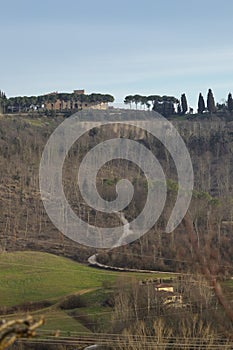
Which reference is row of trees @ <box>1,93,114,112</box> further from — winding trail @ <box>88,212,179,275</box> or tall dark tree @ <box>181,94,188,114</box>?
winding trail @ <box>88,212,179,275</box>

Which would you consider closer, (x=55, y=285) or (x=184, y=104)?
(x=55, y=285)

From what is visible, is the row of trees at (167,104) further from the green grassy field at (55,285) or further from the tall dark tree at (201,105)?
the green grassy field at (55,285)

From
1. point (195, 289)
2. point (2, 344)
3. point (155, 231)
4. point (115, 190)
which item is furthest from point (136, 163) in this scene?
point (2, 344)

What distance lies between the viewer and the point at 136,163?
3241 cm

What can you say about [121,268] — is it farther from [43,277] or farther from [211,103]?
[211,103]

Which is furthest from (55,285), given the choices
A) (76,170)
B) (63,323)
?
(76,170)

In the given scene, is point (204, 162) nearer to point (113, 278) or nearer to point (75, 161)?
point (75, 161)

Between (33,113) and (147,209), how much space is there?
24412 mm

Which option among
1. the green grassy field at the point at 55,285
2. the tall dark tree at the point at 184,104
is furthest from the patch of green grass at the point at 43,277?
the tall dark tree at the point at 184,104

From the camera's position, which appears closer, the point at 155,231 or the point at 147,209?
the point at 155,231

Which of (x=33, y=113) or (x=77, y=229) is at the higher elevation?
(x=33, y=113)

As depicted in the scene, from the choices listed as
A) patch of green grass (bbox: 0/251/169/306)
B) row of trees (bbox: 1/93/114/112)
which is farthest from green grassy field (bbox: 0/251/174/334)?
row of trees (bbox: 1/93/114/112)

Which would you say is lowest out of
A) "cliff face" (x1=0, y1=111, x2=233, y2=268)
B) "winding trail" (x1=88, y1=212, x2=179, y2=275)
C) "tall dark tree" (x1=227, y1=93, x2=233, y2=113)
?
"winding trail" (x1=88, y1=212, x2=179, y2=275)

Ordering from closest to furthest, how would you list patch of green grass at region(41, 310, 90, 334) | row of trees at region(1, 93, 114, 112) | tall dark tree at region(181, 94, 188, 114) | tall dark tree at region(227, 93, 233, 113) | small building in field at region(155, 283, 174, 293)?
patch of green grass at region(41, 310, 90, 334) < small building in field at region(155, 283, 174, 293) < tall dark tree at region(227, 93, 233, 113) < row of trees at region(1, 93, 114, 112) < tall dark tree at region(181, 94, 188, 114)
